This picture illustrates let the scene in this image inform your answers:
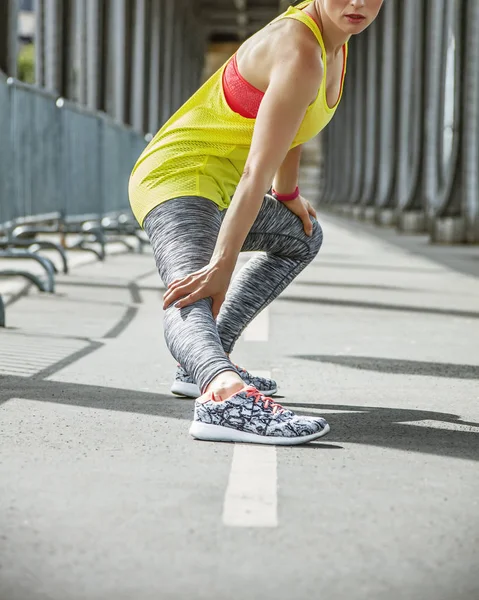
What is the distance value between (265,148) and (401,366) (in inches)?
80.8

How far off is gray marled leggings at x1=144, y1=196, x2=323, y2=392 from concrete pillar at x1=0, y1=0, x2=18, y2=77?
1319 cm

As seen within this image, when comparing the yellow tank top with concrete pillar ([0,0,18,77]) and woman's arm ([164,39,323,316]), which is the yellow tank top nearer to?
woman's arm ([164,39,323,316])

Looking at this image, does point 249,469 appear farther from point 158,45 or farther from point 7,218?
point 158,45

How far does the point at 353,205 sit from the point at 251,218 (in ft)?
117

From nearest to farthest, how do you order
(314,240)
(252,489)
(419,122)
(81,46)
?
(252,489) → (314,240) → (419,122) → (81,46)

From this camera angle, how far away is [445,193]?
19.7 metres

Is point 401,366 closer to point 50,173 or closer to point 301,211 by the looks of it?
point 301,211

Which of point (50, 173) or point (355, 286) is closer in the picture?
point (355, 286)

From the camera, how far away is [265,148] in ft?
12.6

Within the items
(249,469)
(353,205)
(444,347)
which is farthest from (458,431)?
(353,205)

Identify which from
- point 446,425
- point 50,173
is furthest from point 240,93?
point 50,173

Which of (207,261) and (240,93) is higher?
(240,93)

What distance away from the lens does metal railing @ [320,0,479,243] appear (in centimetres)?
1917

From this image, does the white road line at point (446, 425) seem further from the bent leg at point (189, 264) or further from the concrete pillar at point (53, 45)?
the concrete pillar at point (53, 45)
